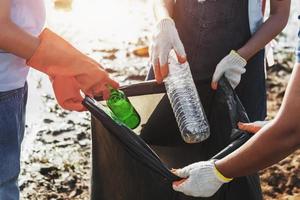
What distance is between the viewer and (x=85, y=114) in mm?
3977

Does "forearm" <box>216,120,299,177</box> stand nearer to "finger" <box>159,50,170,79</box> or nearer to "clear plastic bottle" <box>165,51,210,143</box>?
"clear plastic bottle" <box>165,51,210,143</box>

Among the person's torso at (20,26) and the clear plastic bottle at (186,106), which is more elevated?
the person's torso at (20,26)

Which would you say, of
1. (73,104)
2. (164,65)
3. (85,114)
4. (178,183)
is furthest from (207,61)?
(85,114)


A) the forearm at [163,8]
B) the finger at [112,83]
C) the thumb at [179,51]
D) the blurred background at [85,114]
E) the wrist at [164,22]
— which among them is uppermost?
the forearm at [163,8]

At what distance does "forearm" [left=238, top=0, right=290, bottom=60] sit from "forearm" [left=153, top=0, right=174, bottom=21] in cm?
38

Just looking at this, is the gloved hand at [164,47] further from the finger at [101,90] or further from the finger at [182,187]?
the finger at [182,187]

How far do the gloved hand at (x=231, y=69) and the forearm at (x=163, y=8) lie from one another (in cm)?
35

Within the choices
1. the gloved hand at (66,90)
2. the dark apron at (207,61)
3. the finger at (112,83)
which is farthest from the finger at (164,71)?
the gloved hand at (66,90)

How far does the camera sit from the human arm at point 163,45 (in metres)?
2.25

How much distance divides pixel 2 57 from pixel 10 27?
0.19 metres

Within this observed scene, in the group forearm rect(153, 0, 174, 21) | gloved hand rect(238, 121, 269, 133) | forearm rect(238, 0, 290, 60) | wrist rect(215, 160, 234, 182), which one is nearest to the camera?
wrist rect(215, 160, 234, 182)

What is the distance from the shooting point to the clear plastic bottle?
6.98ft

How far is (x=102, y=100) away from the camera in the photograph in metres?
2.12

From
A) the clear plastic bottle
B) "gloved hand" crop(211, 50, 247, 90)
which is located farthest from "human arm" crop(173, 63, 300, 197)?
"gloved hand" crop(211, 50, 247, 90)
